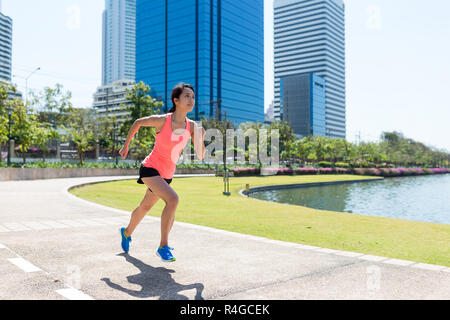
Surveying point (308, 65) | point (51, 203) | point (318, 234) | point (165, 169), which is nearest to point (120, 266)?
point (165, 169)

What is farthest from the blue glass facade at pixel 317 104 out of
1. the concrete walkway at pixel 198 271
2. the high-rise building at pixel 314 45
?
the concrete walkway at pixel 198 271

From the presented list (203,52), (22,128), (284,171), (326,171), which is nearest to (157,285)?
(22,128)

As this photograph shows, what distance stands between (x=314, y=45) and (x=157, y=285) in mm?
179962

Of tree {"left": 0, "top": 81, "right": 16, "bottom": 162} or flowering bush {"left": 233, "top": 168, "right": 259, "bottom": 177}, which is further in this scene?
flowering bush {"left": 233, "top": 168, "right": 259, "bottom": 177}

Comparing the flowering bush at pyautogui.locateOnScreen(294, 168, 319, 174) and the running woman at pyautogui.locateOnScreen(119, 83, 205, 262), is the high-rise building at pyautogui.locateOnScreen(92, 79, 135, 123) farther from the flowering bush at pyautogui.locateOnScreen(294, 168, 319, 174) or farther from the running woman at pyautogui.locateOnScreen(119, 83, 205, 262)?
the running woman at pyautogui.locateOnScreen(119, 83, 205, 262)

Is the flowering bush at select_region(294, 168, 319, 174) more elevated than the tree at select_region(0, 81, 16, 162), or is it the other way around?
the tree at select_region(0, 81, 16, 162)

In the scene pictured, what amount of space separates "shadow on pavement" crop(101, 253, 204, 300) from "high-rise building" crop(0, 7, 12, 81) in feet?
540

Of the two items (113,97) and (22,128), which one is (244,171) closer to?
(22,128)

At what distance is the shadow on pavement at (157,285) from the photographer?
10.1ft

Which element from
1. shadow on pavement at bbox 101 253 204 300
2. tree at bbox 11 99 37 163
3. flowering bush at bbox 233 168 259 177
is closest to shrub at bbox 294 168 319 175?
flowering bush at bbox 233 168 259 177

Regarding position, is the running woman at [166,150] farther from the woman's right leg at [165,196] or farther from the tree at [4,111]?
the tree at [4,111]

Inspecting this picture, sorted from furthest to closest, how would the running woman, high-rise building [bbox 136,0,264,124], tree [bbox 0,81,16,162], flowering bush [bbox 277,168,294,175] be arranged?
high-rise building [bbox 136,0,264,124] → flowering bush [bbox 277,168,294,175] → tree [bbox 0,81,16,162] → the running woman

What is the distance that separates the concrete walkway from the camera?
124 inches

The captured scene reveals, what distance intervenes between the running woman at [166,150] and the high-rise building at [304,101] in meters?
155
